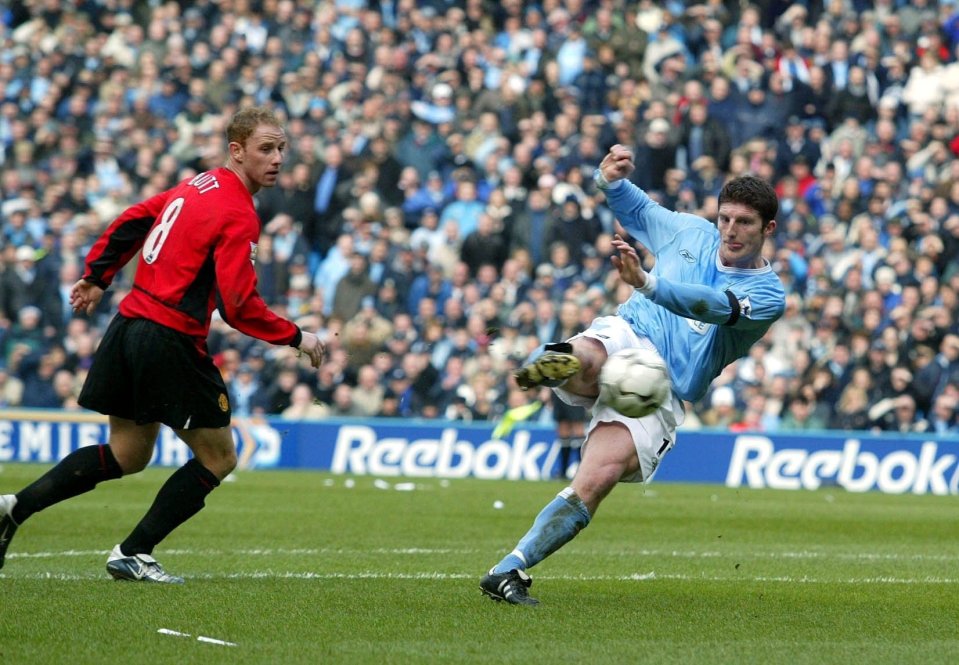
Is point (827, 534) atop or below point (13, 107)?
below

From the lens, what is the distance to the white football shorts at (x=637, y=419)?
795 cm

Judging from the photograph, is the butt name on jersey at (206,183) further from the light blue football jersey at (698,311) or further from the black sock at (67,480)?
the light blue football jersey at (698,311)

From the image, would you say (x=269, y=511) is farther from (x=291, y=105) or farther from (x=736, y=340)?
(x=291, y=105)

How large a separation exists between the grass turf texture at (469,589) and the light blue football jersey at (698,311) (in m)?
1.20

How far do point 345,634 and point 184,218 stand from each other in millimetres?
2409

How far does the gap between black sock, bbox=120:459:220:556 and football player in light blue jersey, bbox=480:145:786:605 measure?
163 centimetres

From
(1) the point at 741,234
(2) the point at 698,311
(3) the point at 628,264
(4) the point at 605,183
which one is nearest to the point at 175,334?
(4) the point at 605,183

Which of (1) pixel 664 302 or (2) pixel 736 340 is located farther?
(2) pixel 736 340

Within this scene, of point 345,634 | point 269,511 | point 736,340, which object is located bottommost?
point 269,511

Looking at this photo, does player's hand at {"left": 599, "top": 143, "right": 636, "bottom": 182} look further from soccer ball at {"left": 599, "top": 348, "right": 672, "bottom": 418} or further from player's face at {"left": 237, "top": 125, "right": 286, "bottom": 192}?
player's face at {"left": 237, "top": 125, "right": 286, "bottom": 192}

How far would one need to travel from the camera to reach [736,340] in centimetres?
816

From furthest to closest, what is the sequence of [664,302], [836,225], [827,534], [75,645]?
[836,225] < [827,534] < [664,302] < [75,645]

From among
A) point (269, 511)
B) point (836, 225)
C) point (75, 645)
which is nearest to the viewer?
point (75, 645)

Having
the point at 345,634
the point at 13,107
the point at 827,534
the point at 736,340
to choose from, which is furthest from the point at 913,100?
the point at 345,634
